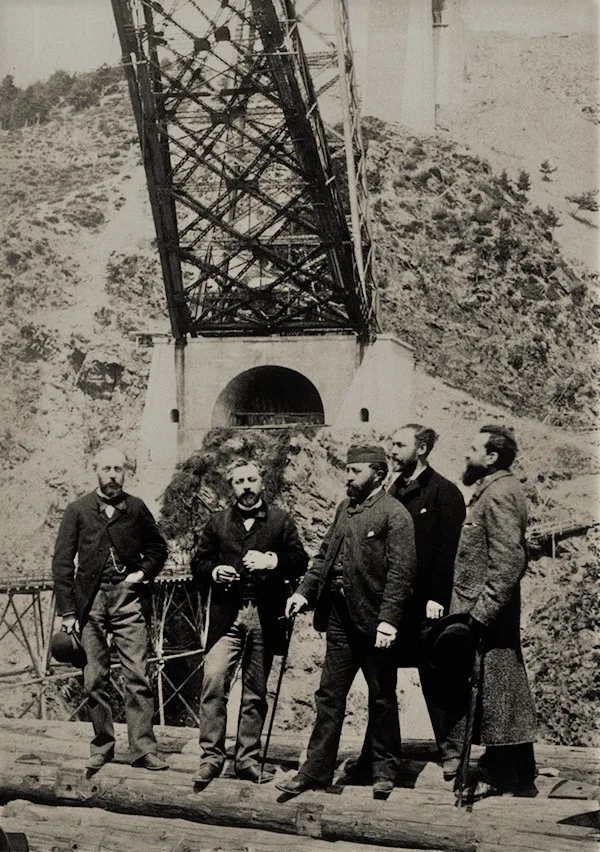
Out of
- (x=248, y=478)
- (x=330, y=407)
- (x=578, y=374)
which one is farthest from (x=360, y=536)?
(x=578, y=374)

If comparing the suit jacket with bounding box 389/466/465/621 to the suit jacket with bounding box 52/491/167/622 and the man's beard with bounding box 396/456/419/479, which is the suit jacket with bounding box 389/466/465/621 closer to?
the man's beard with bounding box 396/456/419/479

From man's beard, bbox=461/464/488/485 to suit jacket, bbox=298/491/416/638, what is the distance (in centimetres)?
39

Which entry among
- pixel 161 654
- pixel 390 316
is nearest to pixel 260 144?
pixel 161 654

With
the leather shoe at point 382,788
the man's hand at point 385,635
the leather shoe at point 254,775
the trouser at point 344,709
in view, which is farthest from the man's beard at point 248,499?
the leather shoe at point 382,788

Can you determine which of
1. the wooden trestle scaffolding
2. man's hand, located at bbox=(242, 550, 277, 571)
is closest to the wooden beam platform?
man's hand, located at bbox=(242, 550, 277, 571)

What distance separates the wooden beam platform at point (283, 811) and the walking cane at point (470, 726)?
0.10 meters

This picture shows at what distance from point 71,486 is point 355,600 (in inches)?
957

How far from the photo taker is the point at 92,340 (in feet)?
113

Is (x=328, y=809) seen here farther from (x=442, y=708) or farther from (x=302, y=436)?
(x=302, y=436)

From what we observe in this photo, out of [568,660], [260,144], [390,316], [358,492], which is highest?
[260,144]

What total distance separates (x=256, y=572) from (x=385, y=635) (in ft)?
3.20

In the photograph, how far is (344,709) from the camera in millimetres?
5273

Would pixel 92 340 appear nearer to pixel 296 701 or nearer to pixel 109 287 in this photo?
pixel 109 287

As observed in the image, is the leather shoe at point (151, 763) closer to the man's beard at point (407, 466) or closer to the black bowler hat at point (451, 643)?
the black bowler hat at point (451, 643)
